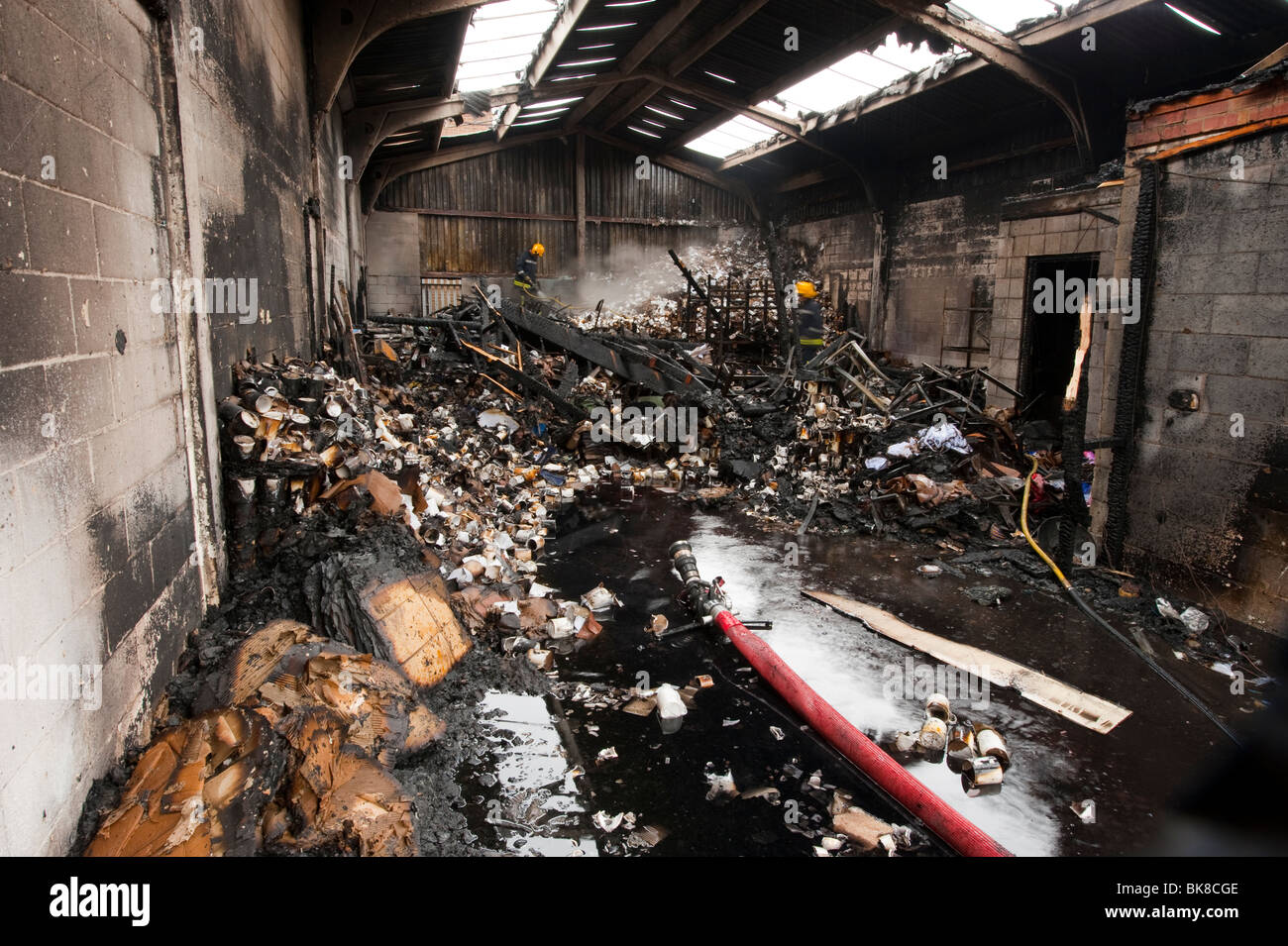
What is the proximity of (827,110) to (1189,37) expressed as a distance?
6.57 m

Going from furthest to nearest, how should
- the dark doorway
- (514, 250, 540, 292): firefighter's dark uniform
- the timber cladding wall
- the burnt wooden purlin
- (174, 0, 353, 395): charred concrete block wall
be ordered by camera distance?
the timber cladding wall, (514, 250, 540, 292): firefighter's dark uniform, the burnt wooden purlin, the dark doorway, (174, 0, 353, 395): charred concrete block wall

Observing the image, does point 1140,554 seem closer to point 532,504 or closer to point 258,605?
point 532,504

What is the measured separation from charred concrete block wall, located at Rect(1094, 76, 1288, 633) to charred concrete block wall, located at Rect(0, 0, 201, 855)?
6.13 m

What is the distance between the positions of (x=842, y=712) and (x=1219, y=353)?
366 cm

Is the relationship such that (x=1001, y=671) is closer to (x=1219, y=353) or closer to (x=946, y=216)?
(x=1219, y=353)

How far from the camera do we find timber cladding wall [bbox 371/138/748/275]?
1752 centimetres

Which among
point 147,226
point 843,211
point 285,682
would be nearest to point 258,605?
point 285,682

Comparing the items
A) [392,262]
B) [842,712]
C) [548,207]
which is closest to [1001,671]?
[842,712]

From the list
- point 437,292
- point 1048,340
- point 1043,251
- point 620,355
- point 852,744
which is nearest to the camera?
point 852,744

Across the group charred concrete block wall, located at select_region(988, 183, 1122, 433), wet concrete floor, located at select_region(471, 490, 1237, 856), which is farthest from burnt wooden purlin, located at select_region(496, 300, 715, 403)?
wet concrete floor, located at select_region(471, 490, 1237, 856)

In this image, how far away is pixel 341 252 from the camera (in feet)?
36.0

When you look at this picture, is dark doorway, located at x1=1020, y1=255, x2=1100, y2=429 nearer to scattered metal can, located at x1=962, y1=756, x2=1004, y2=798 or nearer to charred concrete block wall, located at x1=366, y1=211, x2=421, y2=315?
scattered metal can, located at x1=962, y1=756, x2=1004, y2=798

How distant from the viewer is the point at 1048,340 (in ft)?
29.3

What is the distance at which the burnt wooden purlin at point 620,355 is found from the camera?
9.20 meters
